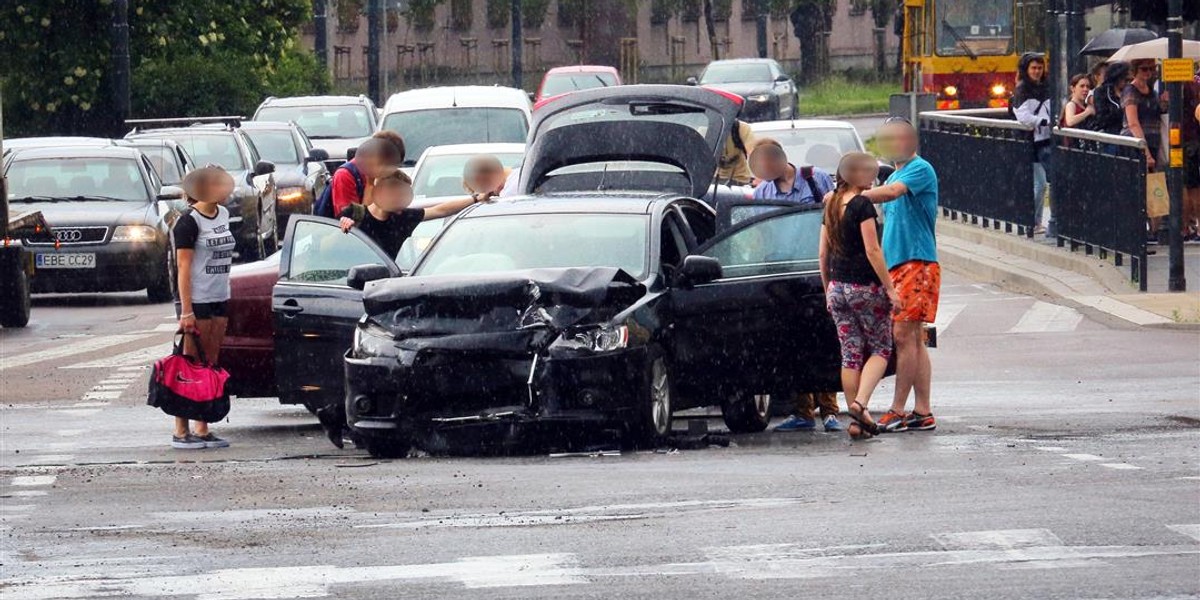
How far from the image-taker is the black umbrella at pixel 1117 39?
29516mm

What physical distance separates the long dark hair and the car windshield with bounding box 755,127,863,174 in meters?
11.3

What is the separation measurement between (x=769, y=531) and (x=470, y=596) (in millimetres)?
1617

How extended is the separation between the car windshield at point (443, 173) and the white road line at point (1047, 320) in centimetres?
453

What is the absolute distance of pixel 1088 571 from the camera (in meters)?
7.95

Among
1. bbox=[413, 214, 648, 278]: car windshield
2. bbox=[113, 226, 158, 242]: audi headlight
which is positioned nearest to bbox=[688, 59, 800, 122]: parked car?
bbox=[113, 226, 158, 242]: audi headlight

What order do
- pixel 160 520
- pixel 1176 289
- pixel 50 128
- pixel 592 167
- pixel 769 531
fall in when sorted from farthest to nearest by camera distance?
pixel 50 128 < pixel 1176 289 < pixel 592 167 < pixel 160 520 < pixel 769 531

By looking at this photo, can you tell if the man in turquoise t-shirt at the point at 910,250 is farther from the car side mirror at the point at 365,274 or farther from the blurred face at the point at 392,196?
the blurred face at the point at 392,196

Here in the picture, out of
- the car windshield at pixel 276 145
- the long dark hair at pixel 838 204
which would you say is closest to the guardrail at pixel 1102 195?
the long dark hair at pixel 838 204

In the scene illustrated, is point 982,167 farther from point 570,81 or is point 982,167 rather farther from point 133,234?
point 570,81

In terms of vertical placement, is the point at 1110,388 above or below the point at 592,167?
below

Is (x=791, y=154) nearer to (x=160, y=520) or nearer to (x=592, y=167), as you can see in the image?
(x=592, y=167)

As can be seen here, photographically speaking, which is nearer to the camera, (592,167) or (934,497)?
(934,497)

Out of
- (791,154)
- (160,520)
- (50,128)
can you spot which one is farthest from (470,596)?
(50,128)

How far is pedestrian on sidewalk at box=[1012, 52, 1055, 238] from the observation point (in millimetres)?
24172
